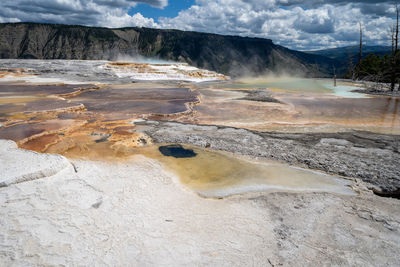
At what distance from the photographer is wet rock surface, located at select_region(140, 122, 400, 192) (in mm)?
Result: 4039

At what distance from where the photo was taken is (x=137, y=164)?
4.29m

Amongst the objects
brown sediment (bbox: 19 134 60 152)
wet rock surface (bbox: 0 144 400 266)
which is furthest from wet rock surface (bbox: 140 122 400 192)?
brown sediment (bbox: 19 134 60 152)

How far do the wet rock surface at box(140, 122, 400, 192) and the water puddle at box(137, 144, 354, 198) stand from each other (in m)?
0.30

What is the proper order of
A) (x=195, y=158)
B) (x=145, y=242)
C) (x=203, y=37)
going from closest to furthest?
(x=145, y=242)
(x=195, y=158)
(x=203, y=37)

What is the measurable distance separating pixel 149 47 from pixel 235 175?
92.1m

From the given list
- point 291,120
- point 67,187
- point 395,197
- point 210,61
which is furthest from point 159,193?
point 210,61

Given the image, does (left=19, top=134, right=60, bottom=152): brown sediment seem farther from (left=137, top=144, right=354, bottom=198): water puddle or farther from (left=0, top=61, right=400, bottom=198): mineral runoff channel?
(left=137, top=144, right=354, bottom=198): water puddle

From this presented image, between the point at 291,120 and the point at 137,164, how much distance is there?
4.64 metres

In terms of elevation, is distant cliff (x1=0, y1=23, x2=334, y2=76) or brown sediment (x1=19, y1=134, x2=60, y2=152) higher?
distant cliff (x1=0, y1=23, x2=334, y2=76)

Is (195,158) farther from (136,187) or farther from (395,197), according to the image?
(395,197)

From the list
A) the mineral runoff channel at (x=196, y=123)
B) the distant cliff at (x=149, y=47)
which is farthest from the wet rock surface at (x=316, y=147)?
the distant cliff at (x=149, y=47)

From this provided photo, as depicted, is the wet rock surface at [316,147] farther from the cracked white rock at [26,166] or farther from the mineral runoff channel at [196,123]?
the cracked white rock at [26,166]

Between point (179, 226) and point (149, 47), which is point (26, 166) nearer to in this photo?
point (179, 226)

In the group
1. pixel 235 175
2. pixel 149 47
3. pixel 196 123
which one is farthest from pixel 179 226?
pixel 149 47
